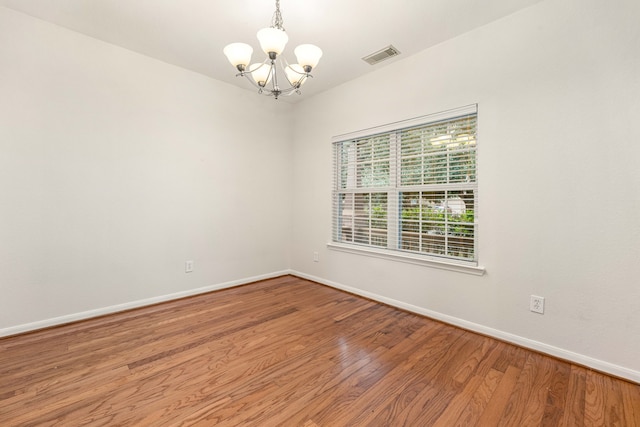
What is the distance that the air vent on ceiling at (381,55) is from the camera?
2.78m

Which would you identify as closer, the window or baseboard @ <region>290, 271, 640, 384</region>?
baseboard @ <region>290, 271, 640, 384</region>

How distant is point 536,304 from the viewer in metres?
2.14

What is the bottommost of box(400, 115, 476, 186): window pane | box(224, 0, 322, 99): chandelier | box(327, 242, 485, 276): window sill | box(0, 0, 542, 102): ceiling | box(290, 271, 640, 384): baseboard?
box(290, 271, 640, 384): baseboard

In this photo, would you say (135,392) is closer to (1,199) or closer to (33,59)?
(1,199)

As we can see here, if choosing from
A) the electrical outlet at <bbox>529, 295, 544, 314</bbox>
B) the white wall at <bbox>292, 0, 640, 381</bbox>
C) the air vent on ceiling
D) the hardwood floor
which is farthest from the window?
the hardwood floor

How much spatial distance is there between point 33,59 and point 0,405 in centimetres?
261

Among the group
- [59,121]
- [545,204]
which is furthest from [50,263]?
[545,204]

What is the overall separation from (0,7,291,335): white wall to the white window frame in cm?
116

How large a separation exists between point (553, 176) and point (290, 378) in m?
2.34

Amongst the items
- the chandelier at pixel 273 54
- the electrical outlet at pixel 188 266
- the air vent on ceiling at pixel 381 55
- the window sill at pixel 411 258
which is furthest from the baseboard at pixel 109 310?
the air vent on ceiling at pixel 381 55

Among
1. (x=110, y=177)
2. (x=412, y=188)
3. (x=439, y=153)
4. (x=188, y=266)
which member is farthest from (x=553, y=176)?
(x=110, y=177)

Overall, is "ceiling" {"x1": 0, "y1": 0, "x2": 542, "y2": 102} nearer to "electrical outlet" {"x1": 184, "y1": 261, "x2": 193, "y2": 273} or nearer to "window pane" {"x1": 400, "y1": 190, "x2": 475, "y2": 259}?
→ "window pane" {"x1": 400, "y1": 190, "x2": 475, "y2": 259}

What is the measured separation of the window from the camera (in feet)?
8.41

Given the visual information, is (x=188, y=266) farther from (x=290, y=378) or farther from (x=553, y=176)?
(x=553, y=176)
